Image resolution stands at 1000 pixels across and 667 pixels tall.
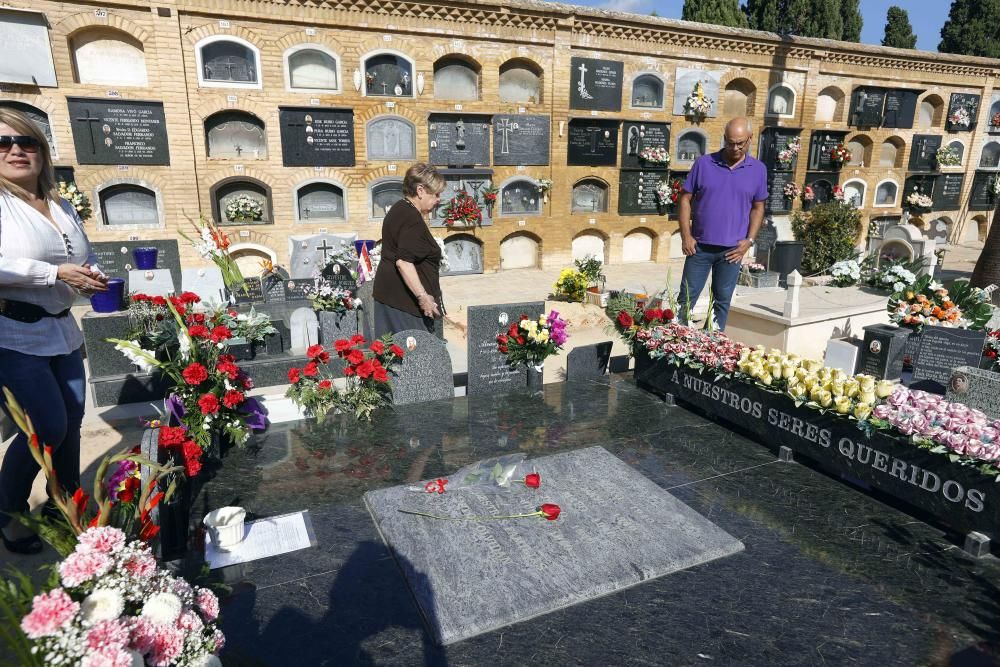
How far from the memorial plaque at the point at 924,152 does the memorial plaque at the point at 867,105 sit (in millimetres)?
1667

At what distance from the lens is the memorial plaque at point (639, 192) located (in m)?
13.5

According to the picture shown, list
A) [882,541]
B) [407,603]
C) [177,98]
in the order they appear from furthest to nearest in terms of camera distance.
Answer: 1. [177,98]
2. [882,541]
3. [407,603]

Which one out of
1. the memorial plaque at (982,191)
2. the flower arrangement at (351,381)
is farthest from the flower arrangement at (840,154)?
the flower arrangement at (351,381)

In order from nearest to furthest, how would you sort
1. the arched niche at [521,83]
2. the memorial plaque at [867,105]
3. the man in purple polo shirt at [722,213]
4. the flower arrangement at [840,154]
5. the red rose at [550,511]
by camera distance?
the red rose at [550,511] < the man in purple polo shirt at [722,213] < the arched niche at [521,83] < the flower arrangement at [840,154] < the memorial plaque at [867,105]

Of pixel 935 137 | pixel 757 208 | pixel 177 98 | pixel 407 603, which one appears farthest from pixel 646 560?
pixel 935 137

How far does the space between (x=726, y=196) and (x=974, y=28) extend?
23147 mm

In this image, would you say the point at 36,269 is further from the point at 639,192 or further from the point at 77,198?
the point at 639,192

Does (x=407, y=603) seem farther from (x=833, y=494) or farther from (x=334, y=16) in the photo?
(x=334, y=16)

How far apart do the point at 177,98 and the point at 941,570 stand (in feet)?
36.9

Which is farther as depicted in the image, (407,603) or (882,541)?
(882,541)

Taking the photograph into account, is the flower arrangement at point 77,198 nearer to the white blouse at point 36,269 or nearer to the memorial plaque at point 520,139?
the memorial plaque at point 520,139

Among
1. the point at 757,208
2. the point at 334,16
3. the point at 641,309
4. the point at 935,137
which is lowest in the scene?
the point at 641,309

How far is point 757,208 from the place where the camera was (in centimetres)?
506

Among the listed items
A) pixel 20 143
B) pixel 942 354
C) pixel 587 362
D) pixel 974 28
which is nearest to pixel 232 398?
pixel 20 143
